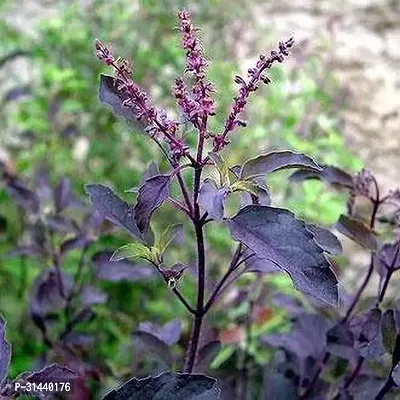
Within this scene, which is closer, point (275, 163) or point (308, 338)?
point (275, 163)

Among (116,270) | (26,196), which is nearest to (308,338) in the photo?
(116,270)

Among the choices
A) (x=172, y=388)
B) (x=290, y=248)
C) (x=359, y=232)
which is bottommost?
(x=172, y=388)

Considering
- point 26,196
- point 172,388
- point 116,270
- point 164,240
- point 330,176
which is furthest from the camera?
point 26,196

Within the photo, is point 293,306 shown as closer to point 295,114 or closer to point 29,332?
point 29,332

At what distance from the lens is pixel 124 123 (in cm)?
160

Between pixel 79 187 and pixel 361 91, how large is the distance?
4.74 ft

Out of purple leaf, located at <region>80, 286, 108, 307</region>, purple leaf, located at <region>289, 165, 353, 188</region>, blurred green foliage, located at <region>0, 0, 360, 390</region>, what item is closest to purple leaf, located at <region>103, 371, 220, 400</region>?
purple leaf, located at <region>289, 165, 353, 188</region>

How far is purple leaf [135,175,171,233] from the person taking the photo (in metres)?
0.59

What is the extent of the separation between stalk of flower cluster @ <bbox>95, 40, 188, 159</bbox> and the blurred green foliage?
3.02 feet

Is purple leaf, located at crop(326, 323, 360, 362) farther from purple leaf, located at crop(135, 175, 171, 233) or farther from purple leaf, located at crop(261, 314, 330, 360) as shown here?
purple leaf, located at crop(135, 175, 171, 233)

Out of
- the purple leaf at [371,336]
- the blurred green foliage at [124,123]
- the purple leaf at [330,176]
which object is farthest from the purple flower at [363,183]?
the blurred green foliage at [124,123]

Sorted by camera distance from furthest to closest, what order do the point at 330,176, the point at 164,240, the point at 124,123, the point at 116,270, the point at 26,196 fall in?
the point at 124,123
the point at 26,196
the point at 116,270
the point at 330,176
the point at 164,240

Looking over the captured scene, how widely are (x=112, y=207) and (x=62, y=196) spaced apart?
449 millimetres

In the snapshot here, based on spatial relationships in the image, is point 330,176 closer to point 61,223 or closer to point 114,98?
point 114,98
